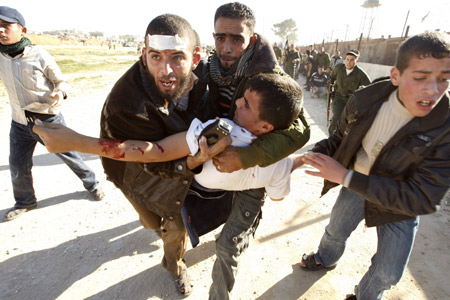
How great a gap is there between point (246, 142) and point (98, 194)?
111 inches

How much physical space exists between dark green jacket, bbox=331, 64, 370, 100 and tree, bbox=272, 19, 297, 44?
330ft

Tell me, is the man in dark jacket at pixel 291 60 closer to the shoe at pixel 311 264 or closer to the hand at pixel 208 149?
the shoe at pixel 311 264

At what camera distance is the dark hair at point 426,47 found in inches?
55.6

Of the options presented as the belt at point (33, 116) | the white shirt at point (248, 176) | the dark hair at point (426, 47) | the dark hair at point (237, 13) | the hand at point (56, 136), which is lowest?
the belt at point (33, 116)

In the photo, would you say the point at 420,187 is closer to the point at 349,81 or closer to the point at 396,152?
the point at 396,152

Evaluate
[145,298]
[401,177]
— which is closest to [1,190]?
[145,298]

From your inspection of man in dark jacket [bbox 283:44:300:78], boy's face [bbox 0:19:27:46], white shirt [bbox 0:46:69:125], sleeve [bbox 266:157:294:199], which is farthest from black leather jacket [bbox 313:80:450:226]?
man in dark jacket [bbox 283:44:300:78]

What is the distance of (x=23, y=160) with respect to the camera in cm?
323

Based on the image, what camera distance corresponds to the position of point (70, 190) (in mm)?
3854

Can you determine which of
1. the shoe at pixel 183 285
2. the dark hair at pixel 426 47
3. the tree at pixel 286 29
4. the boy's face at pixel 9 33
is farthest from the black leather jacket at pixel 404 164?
the tree at pixel 286 29

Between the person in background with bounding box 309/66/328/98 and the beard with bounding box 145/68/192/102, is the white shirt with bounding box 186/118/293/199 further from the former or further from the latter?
the person in background with bounding box 309/66/328/98

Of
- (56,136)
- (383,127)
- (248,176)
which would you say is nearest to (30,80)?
(56,136)

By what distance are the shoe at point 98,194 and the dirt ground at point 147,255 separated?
0.25 feet

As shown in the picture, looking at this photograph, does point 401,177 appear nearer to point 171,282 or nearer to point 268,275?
point 268,275
